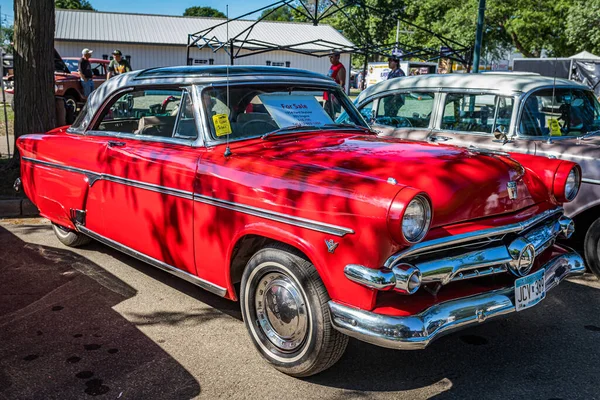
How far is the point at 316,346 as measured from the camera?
3.07m

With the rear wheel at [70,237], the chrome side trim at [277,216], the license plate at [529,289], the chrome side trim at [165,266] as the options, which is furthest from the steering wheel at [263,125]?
the rear wheel at [70,237]

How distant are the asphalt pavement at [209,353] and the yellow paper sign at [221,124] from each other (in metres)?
1.31

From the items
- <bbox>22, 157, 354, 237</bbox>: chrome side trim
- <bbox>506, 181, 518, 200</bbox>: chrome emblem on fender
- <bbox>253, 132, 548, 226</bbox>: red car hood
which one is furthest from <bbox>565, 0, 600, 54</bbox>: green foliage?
<bbox>22, 157, 354, 237</bbox>: chrome side trim

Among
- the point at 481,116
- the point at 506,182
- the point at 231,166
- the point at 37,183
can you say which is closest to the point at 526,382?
the point at 506,182

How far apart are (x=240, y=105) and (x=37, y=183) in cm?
230

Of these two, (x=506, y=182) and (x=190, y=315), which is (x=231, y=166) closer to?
(x=190, y=315)

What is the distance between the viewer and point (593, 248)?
4867mm

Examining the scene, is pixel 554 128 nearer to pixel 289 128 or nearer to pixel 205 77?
pixel 289 128

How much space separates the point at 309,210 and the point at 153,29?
42390mm

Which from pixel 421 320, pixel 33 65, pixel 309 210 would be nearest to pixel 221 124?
pixel 309 210

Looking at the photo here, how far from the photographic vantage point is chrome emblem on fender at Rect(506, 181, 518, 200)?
3.37 m

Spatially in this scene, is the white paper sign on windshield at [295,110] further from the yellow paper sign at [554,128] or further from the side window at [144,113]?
the yellow paper sign at [554,128]

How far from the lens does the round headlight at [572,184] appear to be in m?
3.76

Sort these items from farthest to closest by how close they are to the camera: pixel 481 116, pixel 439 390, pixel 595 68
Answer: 1. pixel 595 68
2. pixel 481 116
3. pixel 439 390
